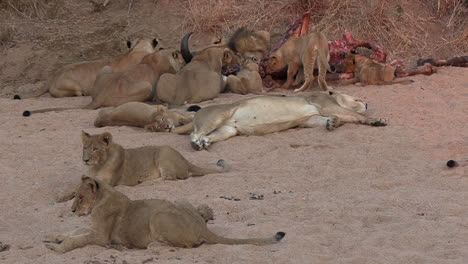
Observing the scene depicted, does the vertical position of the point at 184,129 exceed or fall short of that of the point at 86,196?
it falls short

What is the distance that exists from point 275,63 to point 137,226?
6.99 metres

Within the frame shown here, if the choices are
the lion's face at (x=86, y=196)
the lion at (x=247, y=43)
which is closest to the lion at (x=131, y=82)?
the lion at (x=247, y=43)

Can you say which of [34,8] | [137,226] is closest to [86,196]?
[137,226]

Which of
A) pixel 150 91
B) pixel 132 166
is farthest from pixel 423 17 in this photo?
pixel 132 166

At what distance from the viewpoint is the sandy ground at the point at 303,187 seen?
5.70 metres

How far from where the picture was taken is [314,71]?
12352 mm

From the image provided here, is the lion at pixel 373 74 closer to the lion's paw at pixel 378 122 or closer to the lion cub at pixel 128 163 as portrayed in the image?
the lion's paw at pixel 378 122

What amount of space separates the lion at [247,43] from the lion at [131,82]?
1.06 metres

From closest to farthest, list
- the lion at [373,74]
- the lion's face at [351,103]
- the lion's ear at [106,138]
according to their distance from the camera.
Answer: the lion's ear at [106,138] → the lion's face at [351,103] → the lion at [373,74]

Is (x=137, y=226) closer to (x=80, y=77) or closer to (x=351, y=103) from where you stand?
(x=351, y=103)

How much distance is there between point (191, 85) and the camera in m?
11.3

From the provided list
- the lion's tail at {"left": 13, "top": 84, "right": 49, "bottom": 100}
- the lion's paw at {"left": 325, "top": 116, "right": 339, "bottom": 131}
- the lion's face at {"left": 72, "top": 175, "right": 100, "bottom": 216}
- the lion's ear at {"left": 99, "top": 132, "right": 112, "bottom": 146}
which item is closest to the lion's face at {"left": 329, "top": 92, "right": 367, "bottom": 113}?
the lion's paw at {"left": 325, "top": 116, "right": 339, "bottom": 131}

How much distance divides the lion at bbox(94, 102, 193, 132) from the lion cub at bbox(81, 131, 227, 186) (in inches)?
73.6

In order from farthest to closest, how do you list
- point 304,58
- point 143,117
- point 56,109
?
1. point 304,58
2. point 56,109
3. point 143,117
